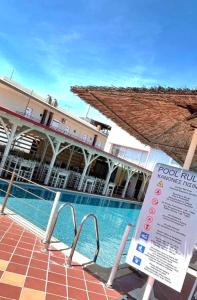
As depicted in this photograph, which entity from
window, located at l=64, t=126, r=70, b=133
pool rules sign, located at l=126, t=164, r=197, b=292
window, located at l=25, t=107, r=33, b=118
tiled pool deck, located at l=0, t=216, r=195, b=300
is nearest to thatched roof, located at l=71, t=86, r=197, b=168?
pool rules sign, located at l=126, t=164, r=197, b=292

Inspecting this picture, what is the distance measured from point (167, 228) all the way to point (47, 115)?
21.6 metres

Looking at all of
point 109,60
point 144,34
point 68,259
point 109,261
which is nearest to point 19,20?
point 109,60

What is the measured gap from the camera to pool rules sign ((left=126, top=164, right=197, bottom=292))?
3.75 m

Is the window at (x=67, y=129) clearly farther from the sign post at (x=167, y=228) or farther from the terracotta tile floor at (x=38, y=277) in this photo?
the sign post at (x=167, y=228)

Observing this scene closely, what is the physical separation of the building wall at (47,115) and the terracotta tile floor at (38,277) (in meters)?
16.8

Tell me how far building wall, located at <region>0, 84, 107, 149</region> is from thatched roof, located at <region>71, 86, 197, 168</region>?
1550cm

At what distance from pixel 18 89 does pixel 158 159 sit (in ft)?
44.1

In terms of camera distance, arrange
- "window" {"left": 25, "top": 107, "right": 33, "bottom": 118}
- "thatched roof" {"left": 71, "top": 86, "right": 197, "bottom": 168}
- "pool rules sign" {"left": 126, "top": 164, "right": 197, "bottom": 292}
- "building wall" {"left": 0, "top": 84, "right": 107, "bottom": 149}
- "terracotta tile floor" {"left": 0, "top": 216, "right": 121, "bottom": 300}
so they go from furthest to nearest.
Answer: "window" {"left": 25, "top": 107, "right": 33, "bottom": 118}
"building wall" {"left": 0, "top": 84, "right": 107, "bottom": 149}
"thatched roof" {"left": 71, "top": 86, "right": 197, "bottom": 168}
"terracotta tile floor" {"left": 0, "top": 216, "right": 121, "bottom": 300}
"pool rules sign" {"left": 126, "top": 164, "right": 197, "bottom": 292}

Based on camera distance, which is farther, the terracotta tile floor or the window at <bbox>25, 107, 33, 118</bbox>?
the window at <bbox>25, 107, 33, 118</bbox>

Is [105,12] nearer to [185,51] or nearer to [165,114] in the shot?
[185,51]

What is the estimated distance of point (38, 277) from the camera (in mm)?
4500

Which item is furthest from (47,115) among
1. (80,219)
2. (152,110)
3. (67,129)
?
(152,110)

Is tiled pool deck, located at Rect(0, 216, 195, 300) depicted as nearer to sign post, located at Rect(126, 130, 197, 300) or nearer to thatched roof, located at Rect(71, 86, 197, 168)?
sign post, located at Rect(126, 130, 197, 300)

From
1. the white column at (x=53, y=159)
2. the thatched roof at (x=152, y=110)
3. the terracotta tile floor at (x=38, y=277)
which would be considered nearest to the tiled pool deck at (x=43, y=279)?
the terracotta tile floor at (x=38, y=277)
